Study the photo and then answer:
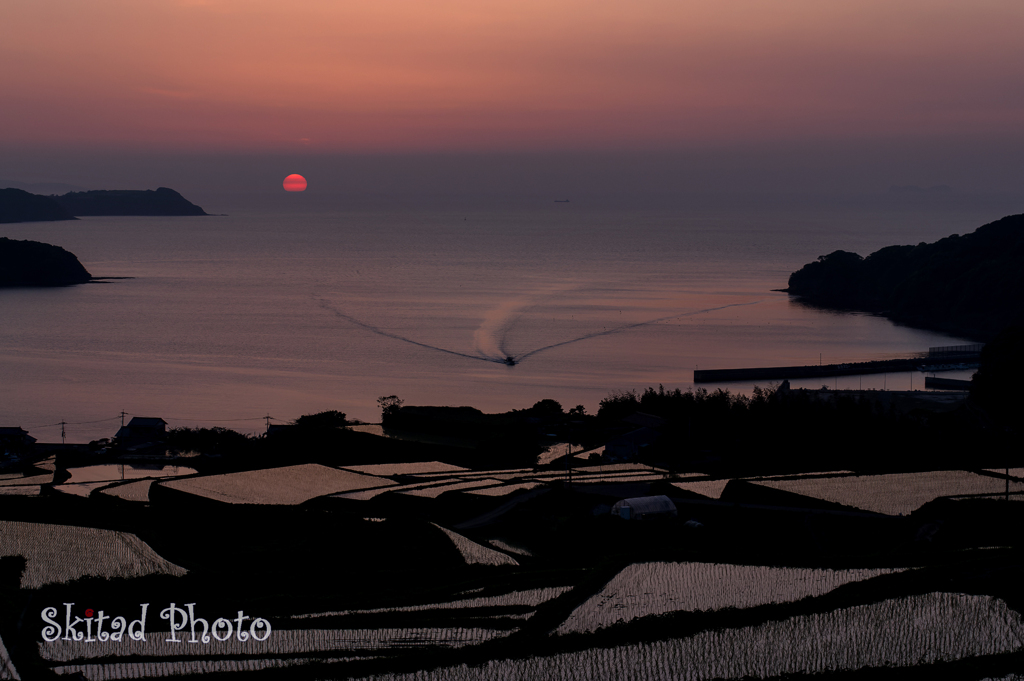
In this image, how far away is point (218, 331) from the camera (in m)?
38.3

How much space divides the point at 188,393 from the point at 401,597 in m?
22.7

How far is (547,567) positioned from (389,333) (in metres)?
30.4

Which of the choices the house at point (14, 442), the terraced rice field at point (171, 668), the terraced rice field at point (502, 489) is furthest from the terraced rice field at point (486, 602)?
the house at point (14, 442)

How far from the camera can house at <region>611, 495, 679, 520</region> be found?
1017 cm

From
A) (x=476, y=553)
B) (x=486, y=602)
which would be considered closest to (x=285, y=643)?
(x=486, y=602)

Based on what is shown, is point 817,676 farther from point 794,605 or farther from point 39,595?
point 39,595

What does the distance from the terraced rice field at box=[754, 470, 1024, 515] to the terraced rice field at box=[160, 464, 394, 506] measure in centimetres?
586

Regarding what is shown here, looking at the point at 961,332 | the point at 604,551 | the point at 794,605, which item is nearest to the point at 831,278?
the point at 961,332

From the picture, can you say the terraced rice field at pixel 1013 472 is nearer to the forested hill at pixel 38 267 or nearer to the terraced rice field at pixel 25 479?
the terraced rice field at pixel 25 479

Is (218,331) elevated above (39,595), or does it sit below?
above

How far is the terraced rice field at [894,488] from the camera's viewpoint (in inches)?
432

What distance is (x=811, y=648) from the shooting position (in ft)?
17.1

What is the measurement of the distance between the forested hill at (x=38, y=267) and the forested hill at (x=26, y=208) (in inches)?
3435

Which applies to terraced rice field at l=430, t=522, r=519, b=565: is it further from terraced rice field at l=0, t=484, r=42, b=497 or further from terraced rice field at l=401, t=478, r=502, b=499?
terraced rice field at l=0, t=484, r=42, b=497
